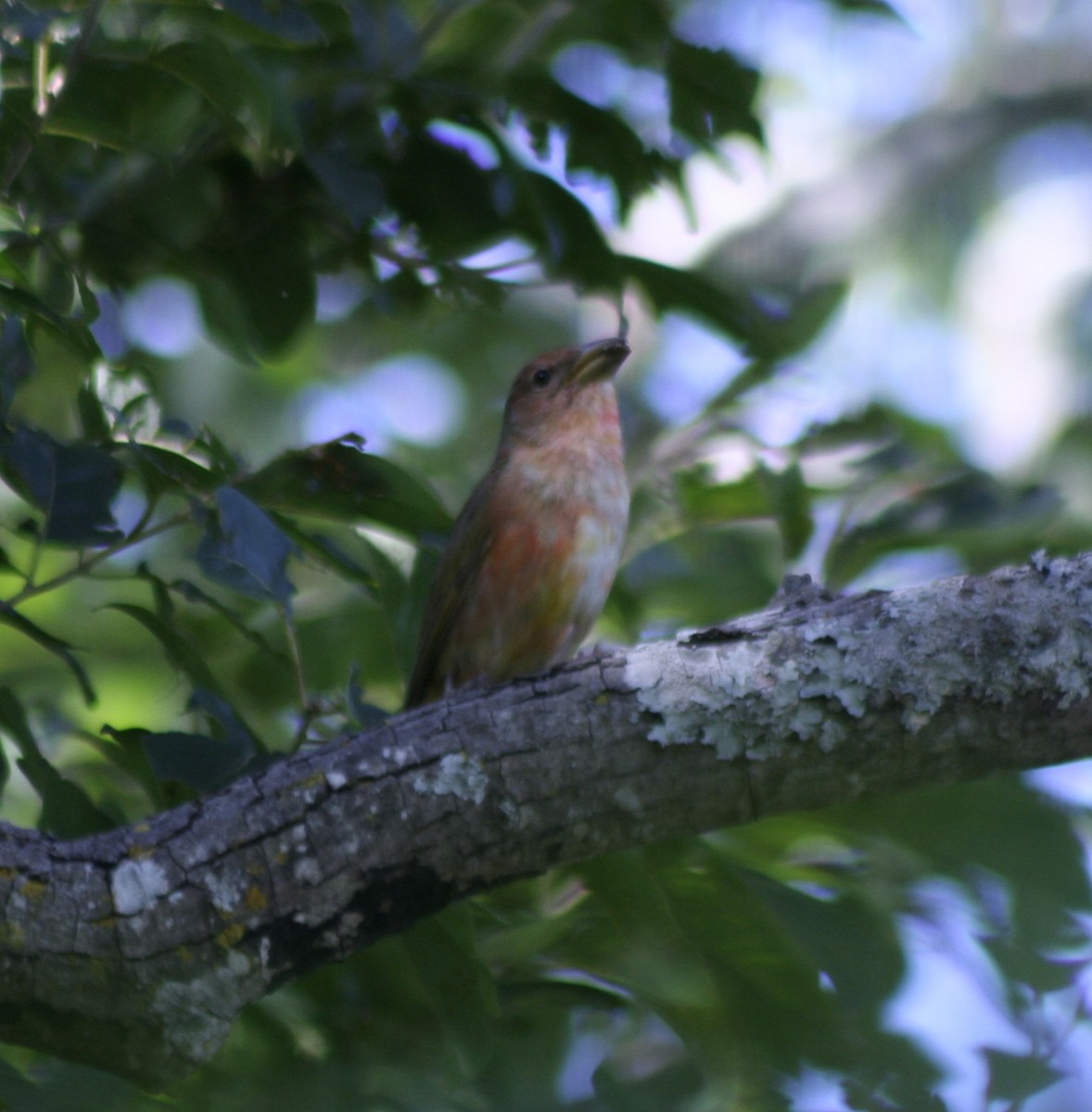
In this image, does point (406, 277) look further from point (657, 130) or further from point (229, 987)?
point (229, 987)

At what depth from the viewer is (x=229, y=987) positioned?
2486 mm

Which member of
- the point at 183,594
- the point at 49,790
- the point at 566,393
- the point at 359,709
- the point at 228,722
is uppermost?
the point at 566,393

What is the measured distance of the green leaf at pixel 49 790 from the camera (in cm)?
264

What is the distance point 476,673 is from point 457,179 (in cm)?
157

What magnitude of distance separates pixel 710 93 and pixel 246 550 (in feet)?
5.23

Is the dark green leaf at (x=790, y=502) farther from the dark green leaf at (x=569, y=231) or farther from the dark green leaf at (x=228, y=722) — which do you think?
the dark green leaf at (x=228, y=722)

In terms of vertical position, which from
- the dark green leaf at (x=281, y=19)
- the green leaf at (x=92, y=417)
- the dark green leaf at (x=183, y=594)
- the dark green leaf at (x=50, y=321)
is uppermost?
the dark green leaf at (x=281, y=19)

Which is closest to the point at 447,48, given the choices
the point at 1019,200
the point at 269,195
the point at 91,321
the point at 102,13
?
the point at 269,195

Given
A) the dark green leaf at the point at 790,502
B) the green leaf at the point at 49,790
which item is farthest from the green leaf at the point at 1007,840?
the green leaf at the point at 49,790

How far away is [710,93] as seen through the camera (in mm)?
3361

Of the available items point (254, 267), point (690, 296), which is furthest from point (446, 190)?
point (690, 296)

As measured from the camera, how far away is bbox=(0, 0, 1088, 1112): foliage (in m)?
2.64

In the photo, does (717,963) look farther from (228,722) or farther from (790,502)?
(790,502)

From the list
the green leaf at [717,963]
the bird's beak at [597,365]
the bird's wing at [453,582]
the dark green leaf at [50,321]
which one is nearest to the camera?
the dark green leaf at [50,321]
